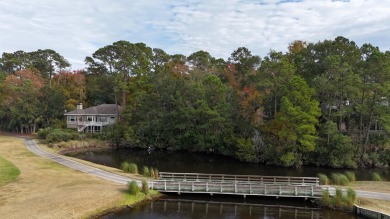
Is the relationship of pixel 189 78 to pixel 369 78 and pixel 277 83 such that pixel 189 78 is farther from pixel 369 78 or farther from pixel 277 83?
pixel 369 78

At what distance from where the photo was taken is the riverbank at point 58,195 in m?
20.7

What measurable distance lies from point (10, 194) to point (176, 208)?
13.2m

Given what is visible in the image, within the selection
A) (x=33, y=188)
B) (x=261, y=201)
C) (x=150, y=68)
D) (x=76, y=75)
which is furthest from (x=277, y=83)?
(x=76, y=75)

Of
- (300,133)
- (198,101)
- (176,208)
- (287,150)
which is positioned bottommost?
(176,208)

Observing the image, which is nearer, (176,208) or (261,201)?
(176,208)

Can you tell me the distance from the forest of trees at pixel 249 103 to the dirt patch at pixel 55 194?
23829 millimetres

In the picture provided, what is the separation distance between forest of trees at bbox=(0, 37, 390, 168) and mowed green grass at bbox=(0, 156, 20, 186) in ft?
85.4

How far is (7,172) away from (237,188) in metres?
23.2

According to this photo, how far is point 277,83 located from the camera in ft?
141

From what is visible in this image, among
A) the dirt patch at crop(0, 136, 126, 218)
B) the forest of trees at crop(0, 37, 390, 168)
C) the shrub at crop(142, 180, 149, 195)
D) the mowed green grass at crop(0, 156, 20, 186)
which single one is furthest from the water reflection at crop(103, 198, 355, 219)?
the forest of trees at crop(0, 37, 390, 168)

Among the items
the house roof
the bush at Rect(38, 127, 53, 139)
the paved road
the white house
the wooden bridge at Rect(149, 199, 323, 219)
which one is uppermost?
the house roof

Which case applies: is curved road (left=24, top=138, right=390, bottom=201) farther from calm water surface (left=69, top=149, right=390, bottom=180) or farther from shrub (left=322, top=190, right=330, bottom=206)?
calm water surface (left=69, top=149, right=390, bottom=180)

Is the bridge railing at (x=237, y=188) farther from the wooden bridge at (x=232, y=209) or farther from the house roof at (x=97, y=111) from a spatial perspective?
the house roof at (x=97, y=111)

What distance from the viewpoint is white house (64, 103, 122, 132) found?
66.0 metres
